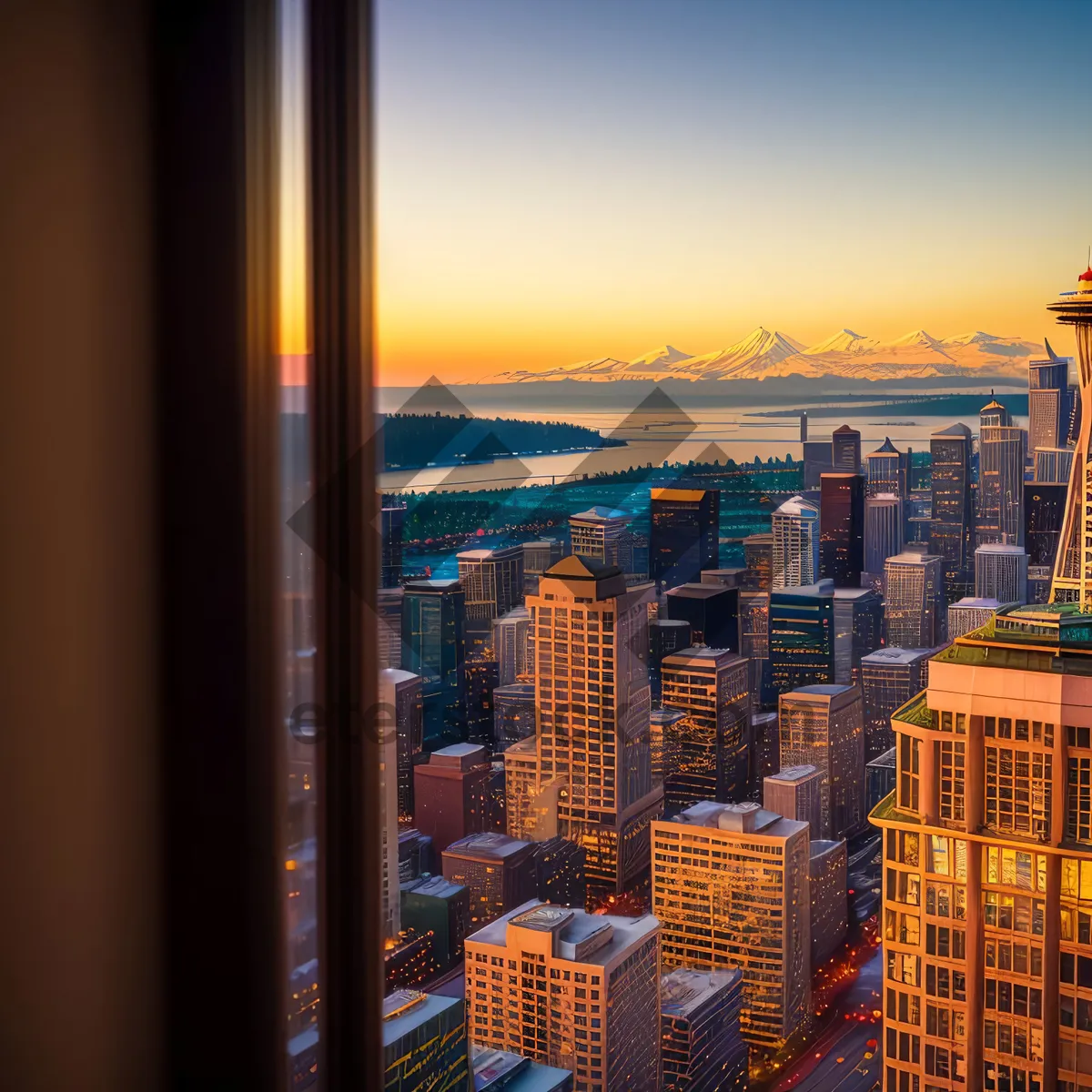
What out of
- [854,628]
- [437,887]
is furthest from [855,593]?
[437,887]

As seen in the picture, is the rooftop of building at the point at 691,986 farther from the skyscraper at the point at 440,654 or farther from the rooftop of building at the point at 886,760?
the skyscraper at the point at 440,654

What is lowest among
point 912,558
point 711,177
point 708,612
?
point 708,612

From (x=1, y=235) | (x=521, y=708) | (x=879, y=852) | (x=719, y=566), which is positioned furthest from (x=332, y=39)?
(x=879, y=852)

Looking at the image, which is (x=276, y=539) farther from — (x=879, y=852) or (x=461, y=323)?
(x=879, y=852)

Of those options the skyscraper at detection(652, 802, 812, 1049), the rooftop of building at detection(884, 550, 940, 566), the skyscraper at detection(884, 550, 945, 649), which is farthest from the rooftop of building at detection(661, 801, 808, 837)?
the rooftop of building at detection(884, 550, 940, 566)

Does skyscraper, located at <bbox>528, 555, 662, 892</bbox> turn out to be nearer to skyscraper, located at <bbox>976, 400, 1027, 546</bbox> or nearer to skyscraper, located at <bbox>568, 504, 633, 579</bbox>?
skyscraper, located at <bbox>568, 504, 633, 579</bbox>

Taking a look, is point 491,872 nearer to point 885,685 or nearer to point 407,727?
point 407,727
